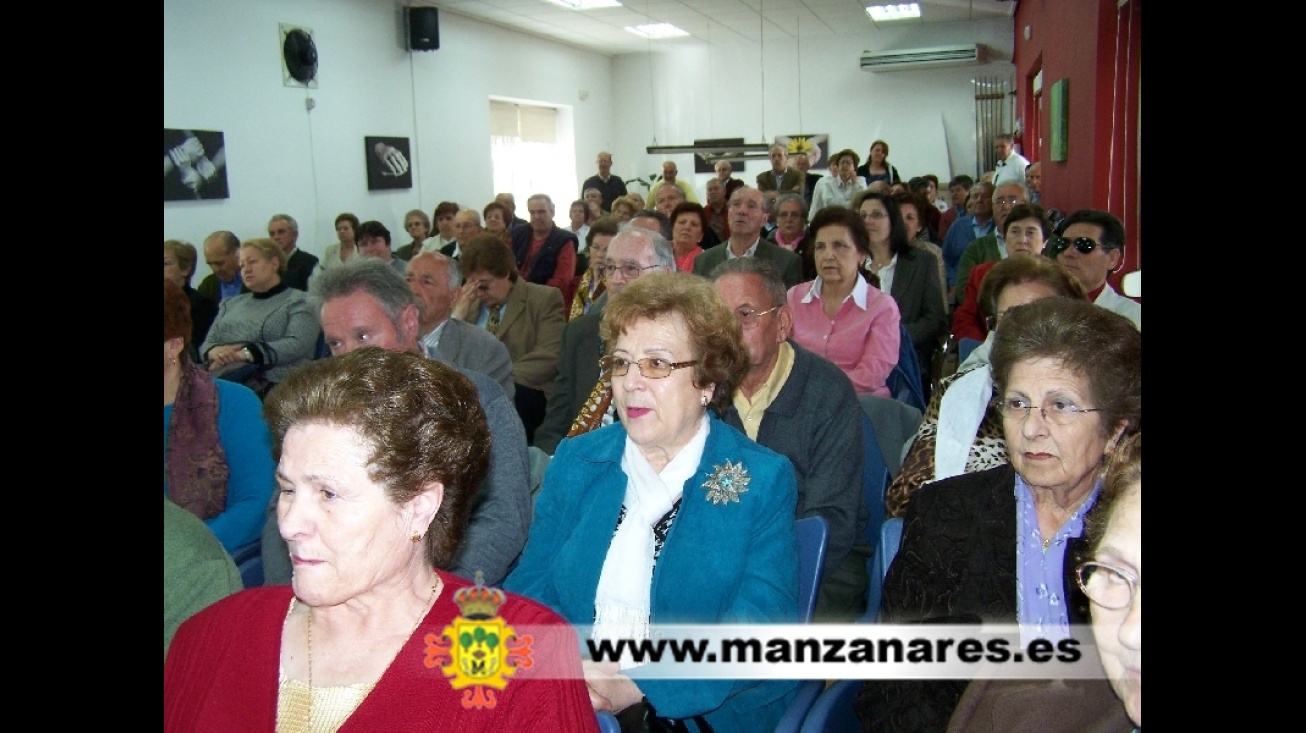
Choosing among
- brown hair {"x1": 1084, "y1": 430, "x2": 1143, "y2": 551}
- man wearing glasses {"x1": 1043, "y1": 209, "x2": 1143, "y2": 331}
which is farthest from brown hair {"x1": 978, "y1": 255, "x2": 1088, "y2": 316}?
brown hair {"x1": 1084, "y1": 430, "x2": 1143, "y2": 551}

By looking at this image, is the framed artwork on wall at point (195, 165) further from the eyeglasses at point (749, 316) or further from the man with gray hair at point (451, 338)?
the eyeglasses at point (749, 316)

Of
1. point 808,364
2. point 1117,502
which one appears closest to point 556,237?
point 808,364

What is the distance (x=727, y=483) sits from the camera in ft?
5.82

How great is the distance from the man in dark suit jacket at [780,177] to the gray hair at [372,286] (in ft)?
22.7

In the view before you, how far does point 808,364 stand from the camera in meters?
2.47

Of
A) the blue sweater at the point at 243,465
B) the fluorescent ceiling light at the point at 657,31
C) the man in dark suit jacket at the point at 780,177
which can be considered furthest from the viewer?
the fluorescent ceiling light at the point at 657,31

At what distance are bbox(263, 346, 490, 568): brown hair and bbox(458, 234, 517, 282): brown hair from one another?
303cm

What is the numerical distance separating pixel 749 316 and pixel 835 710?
122 cm

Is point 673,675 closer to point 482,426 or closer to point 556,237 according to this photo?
point 482,426

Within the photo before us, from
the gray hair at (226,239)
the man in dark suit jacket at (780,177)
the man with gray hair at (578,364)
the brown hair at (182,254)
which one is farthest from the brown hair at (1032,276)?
the man in dark suit jacket at (780,177)

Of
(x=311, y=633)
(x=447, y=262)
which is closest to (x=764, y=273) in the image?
(x=447, y=262)

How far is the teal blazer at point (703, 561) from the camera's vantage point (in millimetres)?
1681

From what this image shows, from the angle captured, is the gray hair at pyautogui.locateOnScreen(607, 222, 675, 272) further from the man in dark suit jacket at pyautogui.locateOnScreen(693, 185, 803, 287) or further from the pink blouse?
the man in dark suit jacket at pyautogui.locateOnScreen(693, 185, 803, 287)

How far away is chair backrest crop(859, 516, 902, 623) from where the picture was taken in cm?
183
